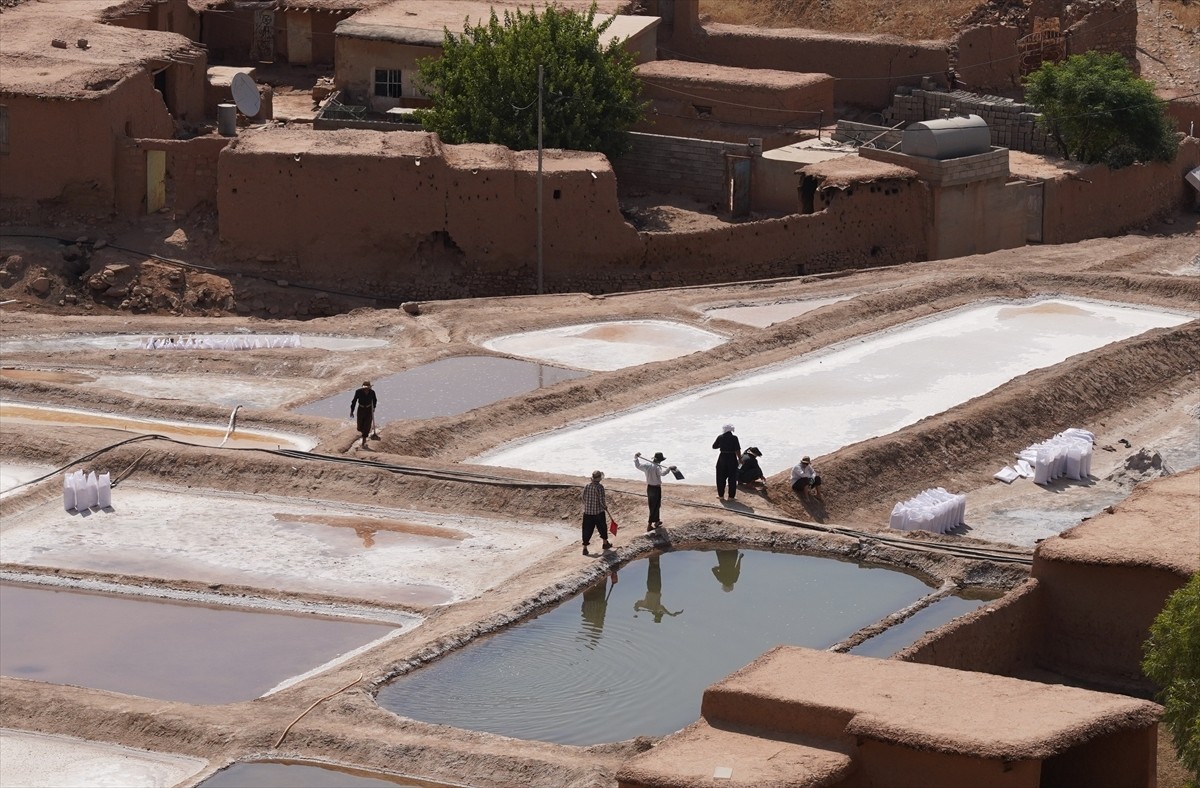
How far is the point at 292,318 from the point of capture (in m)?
31.5

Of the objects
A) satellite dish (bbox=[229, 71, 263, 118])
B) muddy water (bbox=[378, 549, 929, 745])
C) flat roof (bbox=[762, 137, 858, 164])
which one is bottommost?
muddy water (bbox=[378, 549, 929, 745])

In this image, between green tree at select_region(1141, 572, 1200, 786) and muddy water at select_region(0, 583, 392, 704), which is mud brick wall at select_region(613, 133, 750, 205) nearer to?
muddy water at select_region(0, 583, 392, 704)

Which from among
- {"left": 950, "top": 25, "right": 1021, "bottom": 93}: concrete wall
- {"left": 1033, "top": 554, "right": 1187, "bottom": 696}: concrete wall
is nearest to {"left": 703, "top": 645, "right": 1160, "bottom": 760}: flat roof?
{"left": 1033, "top": 554, "right": 1187, "bottom": 696}: concrete wall

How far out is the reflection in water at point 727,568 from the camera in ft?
61.8

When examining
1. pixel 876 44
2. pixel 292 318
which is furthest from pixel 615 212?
pixel 876 44

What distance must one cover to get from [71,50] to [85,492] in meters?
15.8

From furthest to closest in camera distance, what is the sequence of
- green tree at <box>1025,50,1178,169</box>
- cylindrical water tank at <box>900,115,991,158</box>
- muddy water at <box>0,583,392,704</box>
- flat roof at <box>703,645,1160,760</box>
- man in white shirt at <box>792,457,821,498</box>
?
1. green tree at <box>1025,50,1178,169</box>
2. cylindrical water tank at <box>900,115,991,158</box>
3. man in white shirt at <box>792,457,821,498</box>
4. muddy water at <box>0,583,392,704</box>
5. flat roof at <box>703,645,1160,760</box>

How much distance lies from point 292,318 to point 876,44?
15198 mm

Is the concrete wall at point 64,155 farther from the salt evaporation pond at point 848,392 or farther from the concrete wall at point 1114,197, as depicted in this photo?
the concrete wall at point 1114,197

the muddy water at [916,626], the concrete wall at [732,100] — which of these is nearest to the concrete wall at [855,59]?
the concrete wall at [732,100]

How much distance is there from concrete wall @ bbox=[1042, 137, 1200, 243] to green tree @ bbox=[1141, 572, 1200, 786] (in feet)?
72.8

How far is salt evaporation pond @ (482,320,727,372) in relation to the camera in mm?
26609

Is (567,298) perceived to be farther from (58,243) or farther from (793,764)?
(793,764)

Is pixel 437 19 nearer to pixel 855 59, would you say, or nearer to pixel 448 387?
pixel 855 59
